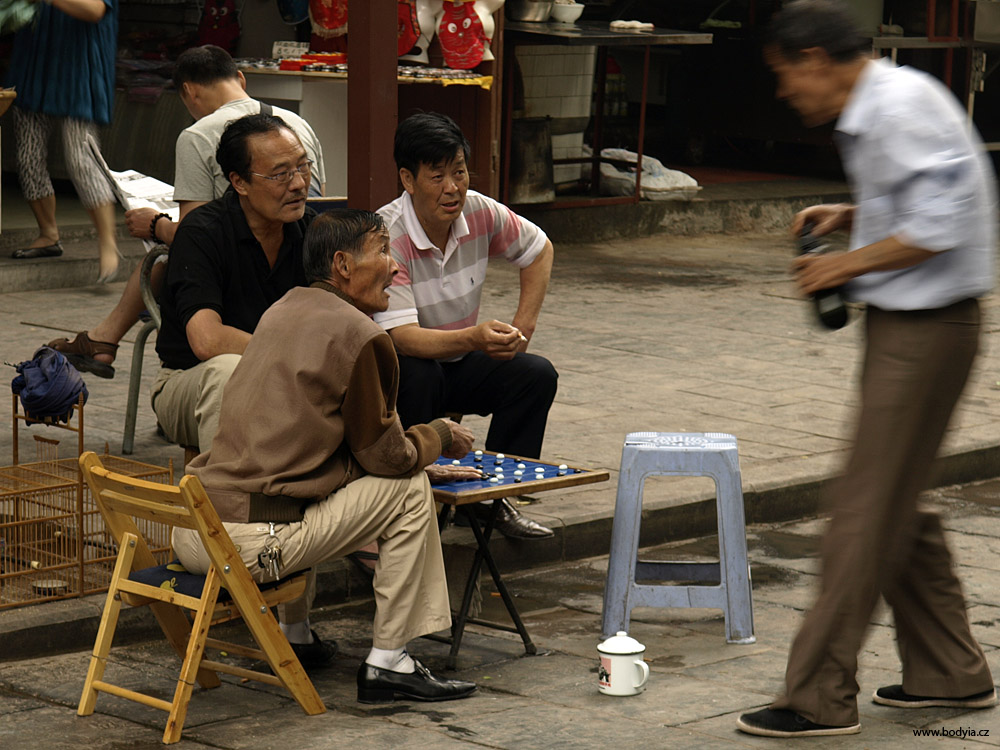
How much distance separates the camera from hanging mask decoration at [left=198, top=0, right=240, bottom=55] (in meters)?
11.6

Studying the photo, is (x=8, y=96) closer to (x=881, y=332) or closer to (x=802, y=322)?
(x=802, y=322)

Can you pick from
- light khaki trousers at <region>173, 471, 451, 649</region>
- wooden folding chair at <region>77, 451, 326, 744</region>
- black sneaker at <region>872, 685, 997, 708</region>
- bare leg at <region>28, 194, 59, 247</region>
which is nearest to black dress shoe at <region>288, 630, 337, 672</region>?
wooden folding chair at <region>77, 451, 326, 744</region>

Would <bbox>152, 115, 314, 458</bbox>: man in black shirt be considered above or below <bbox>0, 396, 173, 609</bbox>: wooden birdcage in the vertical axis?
above

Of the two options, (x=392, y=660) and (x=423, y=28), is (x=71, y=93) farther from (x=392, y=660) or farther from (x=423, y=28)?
(x=392, y=660)

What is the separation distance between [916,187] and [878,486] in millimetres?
695

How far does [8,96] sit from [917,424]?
19.6 ft

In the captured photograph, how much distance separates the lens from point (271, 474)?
412 centimetres

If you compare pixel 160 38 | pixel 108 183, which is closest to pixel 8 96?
pixel 108 183

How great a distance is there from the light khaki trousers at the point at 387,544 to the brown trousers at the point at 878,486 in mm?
958

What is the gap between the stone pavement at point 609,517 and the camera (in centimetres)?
412

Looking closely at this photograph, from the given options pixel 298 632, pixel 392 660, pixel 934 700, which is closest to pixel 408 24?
pixel 298 632

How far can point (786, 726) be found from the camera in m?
3.95

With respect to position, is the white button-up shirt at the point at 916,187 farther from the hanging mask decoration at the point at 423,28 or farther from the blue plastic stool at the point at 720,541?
the hanging mask decoration at the point at 423,28

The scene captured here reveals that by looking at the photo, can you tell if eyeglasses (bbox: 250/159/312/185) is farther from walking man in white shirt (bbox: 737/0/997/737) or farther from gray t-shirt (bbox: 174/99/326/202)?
walking man in white shirt (bbox: 737/0/997/737)
